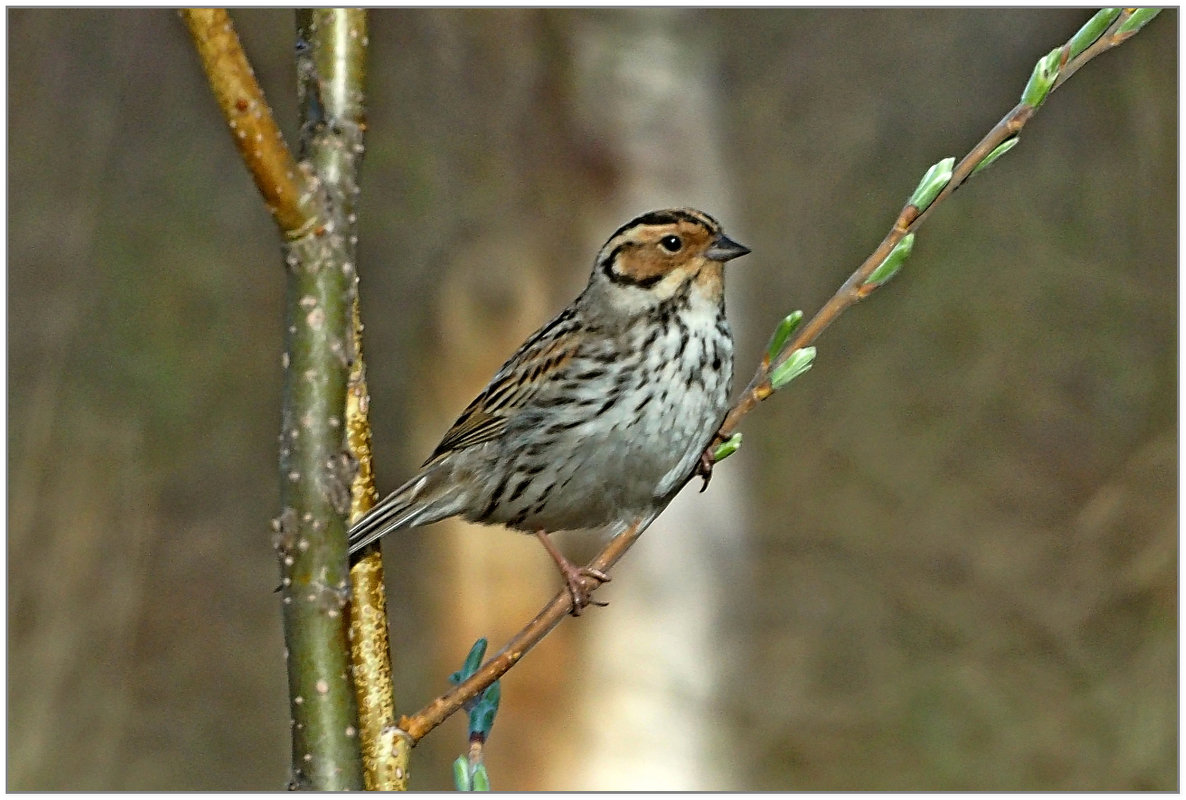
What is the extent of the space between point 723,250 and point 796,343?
1.35 metres

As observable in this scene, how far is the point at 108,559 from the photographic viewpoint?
8023 mm

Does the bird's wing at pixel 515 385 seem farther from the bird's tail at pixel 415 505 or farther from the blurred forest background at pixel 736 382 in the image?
the blurred forest background at pixel 736 382

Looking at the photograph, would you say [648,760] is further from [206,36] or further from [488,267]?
[206,36]


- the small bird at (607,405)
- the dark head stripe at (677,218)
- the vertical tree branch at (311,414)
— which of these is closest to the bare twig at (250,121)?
the vertical tree branch at (311,414)

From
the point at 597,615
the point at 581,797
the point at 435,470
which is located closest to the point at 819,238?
the point at 597,615

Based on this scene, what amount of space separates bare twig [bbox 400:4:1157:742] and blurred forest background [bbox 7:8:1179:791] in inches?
181

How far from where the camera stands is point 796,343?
7.29 feet

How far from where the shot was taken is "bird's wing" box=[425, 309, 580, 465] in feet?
12.5

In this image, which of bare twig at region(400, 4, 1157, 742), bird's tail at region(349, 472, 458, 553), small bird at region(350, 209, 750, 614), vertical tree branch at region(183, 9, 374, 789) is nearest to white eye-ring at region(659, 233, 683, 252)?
small bird at region(350, 209, 750, 614)

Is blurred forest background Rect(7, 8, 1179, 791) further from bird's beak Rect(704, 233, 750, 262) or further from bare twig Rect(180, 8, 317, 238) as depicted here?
bare twig Rect(180, 8, 317, 238)

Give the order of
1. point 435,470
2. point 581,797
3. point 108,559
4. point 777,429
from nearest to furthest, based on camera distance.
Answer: point 581,797 → point 435,470 → point 108,559 → point 777,429

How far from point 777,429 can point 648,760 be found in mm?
3650

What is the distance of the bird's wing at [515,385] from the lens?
380 cm

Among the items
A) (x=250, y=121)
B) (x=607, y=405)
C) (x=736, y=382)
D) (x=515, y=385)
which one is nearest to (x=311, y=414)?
(x=250, y=121)
